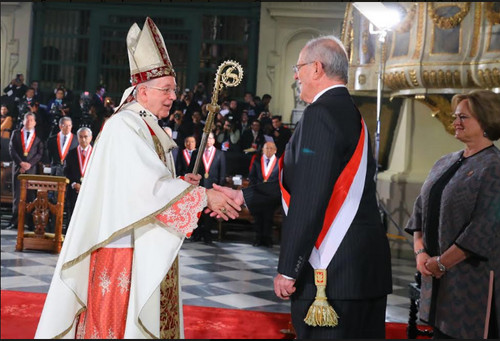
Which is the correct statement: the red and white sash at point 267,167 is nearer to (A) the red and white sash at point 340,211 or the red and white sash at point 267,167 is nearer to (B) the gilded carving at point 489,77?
(B) the gilded carving at point 489,77

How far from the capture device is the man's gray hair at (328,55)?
2822 mm

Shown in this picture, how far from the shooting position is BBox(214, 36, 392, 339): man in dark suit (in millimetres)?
2633

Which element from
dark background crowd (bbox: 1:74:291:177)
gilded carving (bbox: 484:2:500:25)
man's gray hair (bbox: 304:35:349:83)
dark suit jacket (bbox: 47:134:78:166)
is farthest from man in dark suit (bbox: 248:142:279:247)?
man's gray hair (bbox: 304:35:349:83)

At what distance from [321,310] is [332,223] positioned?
327mm

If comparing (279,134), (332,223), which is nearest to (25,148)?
(279,134)

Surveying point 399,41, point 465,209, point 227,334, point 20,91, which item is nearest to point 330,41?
point 465,209

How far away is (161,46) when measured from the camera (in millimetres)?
3484

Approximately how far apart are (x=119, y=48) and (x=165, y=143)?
16040mm

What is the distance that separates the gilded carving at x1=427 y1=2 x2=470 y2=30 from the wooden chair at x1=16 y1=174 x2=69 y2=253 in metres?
4.70

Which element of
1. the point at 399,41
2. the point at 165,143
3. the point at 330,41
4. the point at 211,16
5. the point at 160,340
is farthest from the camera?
the point at 211,16

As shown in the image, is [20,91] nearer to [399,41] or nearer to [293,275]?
[399,41]

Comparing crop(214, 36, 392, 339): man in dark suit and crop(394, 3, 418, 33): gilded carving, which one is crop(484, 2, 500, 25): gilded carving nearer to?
crop(394, 3, 418, 33): gilded carving

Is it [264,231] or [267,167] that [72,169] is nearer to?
[267,167]

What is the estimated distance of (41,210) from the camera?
8789 mm
